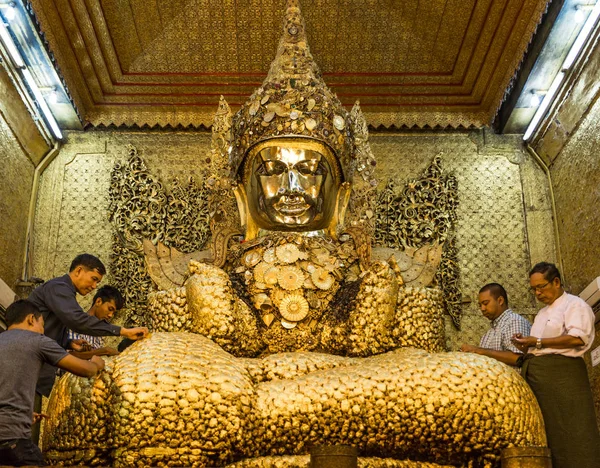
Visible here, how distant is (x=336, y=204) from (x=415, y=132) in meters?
1.34

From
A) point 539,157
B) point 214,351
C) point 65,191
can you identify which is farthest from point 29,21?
point 539,157

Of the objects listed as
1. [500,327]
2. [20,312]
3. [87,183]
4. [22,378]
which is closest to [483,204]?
[500,327]

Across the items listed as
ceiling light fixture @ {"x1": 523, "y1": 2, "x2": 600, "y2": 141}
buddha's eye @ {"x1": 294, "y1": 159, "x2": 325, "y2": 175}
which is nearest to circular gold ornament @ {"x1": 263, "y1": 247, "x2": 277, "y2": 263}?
buddha's eye @ {"x1": 294, "y1": 159, "x2": 325, "y2": 175}

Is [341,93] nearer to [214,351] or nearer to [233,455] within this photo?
[214,351]

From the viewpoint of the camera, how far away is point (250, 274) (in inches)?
168

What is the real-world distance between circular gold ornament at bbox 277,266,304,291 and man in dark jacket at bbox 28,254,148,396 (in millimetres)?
891

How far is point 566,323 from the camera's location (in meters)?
3.61

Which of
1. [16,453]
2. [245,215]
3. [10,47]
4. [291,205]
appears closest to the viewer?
[16,453]

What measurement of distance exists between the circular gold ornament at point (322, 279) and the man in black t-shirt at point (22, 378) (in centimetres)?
144

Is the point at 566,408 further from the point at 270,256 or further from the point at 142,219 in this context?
the point at 142,219

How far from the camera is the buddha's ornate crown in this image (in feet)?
14.9

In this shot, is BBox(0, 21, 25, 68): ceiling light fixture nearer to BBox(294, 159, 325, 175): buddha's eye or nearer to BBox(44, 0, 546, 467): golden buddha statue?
BBox(44, 0, 546, 467): golden buddha statue

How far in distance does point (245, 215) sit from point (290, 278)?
68cm

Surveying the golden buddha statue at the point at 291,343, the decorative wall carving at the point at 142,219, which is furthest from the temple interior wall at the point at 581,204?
the decorative wall carving at the point at 142,219
